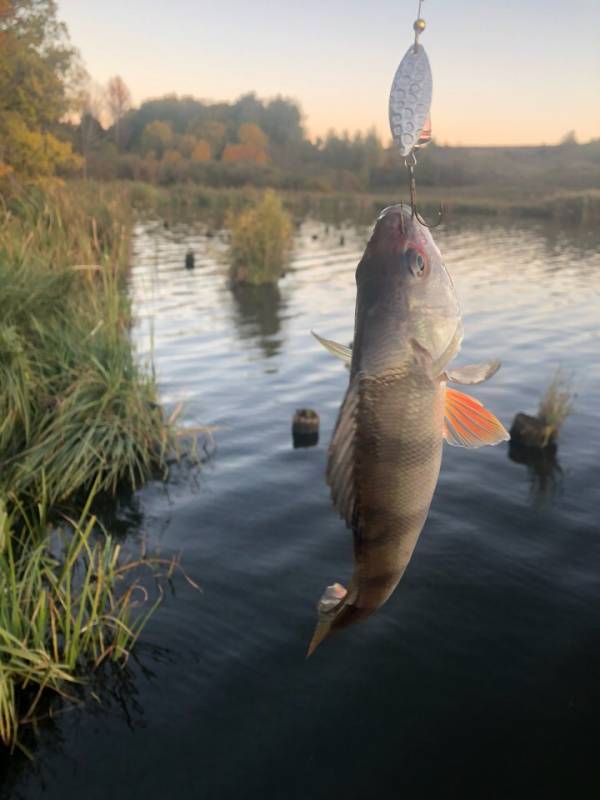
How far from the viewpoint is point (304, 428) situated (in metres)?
9.76

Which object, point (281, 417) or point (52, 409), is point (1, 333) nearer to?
point (52, 409)

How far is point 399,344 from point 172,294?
2083cm

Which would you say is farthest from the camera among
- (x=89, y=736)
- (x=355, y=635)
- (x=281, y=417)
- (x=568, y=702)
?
(x=281, y=417)

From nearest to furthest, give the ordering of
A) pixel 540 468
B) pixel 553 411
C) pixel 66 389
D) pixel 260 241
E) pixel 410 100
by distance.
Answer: pixel 410 100 < pixel 66 389 < pixel 540 468 < pixel 553 411 < pixel 260 241

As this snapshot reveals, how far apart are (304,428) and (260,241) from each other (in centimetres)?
1423

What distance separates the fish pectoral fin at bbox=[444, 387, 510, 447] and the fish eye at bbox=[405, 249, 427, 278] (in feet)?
0.99

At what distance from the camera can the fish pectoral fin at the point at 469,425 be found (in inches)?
59.5

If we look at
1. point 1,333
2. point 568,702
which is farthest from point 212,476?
point 568,702

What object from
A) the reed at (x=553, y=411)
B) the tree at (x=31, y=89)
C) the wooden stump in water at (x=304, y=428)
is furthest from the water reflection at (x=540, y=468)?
the tree at (x=31, y=89)

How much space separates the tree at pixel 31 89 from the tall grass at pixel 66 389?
18160mm

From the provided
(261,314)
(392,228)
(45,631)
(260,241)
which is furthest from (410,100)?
(260,241)

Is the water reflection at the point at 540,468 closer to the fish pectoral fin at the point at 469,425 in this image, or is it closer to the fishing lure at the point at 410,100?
the fish pectoral fin at the point at 469,425

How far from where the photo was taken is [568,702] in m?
5.07

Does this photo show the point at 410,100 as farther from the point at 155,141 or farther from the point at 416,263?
the point at 155,141
